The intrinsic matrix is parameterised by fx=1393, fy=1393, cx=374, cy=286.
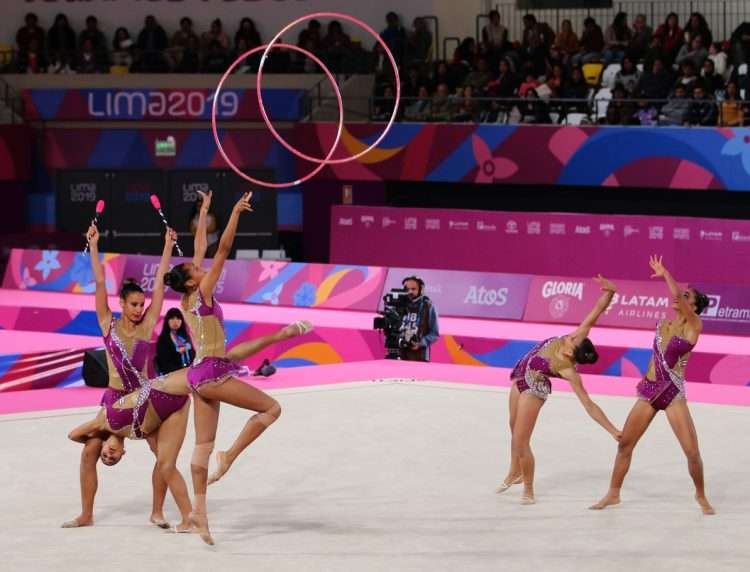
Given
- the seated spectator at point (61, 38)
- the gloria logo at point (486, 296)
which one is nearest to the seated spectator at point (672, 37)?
the gloria logo at point (486, 296)

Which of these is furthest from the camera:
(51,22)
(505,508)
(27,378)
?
(51,22)

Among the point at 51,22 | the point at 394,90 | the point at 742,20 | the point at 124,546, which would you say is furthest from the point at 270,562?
the point at 51,22

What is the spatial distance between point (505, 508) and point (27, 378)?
276 inches

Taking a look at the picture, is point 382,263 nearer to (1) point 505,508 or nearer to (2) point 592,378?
(2) point 592,378

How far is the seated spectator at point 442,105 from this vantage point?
2320cm

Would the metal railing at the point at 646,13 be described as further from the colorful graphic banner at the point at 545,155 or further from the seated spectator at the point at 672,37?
the colorful graphic banner at the point at 545,155

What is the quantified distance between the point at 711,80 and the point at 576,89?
85.7 inches

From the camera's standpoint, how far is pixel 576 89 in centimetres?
2250

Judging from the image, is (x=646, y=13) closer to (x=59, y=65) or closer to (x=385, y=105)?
(x=385, y=105)

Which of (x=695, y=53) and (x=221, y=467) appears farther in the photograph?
(x=695, y=53)

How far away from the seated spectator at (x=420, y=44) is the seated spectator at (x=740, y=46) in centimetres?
568

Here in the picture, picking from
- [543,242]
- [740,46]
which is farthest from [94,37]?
[740,46]

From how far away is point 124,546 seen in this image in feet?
27.6

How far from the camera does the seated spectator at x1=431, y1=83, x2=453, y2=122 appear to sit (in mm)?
23203
